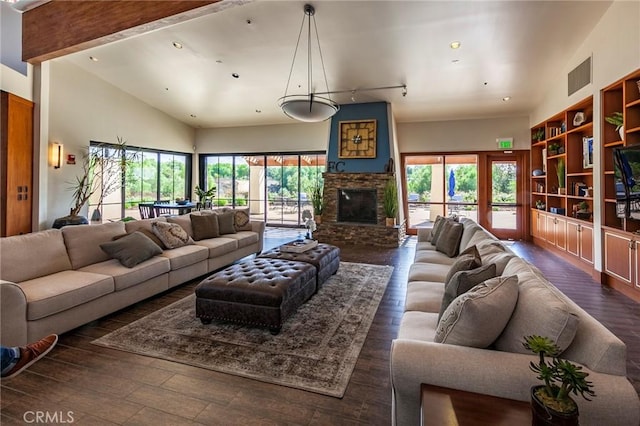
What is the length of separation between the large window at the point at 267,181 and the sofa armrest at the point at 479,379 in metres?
8.63

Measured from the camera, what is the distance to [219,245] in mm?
5020

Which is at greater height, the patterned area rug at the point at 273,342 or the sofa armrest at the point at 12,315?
the sofa armrest at the point at 12,315

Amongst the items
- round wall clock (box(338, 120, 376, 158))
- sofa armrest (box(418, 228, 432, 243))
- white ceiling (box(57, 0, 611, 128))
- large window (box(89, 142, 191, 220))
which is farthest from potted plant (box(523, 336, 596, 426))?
large window (box(89, 142, 191, 220))

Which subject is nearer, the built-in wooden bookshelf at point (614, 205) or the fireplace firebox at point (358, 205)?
the built-in wooden bookshelf at point (614, 205)

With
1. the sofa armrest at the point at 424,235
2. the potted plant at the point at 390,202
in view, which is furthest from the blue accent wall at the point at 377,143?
the sofa armrest at the point at 424,235

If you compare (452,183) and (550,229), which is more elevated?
(452,183)

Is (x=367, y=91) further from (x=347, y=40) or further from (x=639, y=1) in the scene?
(x=639, y=1)

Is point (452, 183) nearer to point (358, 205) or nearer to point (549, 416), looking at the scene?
point (358, 205)

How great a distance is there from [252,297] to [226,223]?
3070 millimetres

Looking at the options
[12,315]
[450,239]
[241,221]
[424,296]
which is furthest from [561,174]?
[12,315]

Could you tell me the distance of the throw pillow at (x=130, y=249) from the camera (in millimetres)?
3658

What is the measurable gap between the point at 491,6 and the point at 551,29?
1.20 m

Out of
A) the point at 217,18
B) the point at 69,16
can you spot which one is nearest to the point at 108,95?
the point at 69,16

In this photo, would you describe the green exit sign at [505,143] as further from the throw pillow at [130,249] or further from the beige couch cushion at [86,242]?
the beige couch cushion at [86,242]
